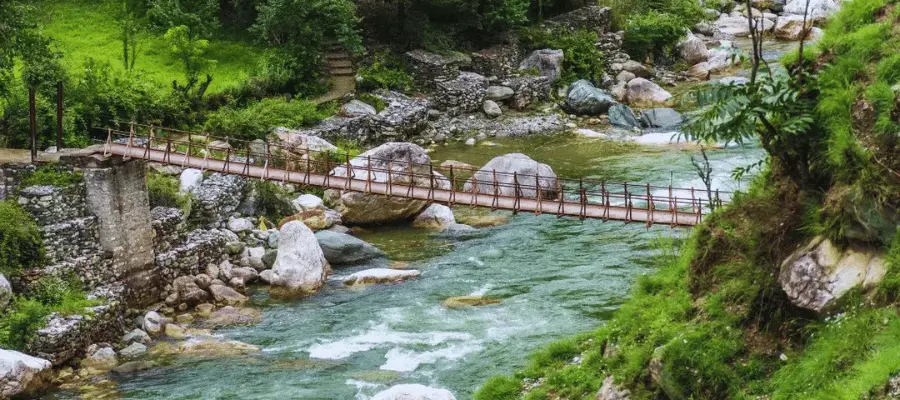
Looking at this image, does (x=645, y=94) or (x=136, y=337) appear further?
(x=645, y=94)

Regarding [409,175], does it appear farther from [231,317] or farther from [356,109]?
[356,109]

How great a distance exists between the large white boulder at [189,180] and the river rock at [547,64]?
1845cm

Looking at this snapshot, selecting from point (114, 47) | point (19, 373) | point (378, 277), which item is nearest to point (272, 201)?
point (378, 277)

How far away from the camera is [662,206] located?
25.6 meters

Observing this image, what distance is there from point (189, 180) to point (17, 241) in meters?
6.34

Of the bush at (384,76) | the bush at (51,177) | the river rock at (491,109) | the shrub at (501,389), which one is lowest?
the shrub at (501,389)

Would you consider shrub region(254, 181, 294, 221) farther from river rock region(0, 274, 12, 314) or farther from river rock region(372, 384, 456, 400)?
river rock region(372, 384, 456, 400)

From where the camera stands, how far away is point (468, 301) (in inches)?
823

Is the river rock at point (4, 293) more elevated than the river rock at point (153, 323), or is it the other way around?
the river rock at point (4, 293)

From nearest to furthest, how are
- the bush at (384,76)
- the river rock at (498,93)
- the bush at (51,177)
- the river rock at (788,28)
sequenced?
the bush at (51,177) < the bush at (384,76) < the river rock at (498,93) < the river rock at (788,28)

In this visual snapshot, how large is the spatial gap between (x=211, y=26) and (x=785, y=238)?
3096 centimetres

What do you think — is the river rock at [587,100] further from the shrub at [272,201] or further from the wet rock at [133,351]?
the wet rock at [133,351]

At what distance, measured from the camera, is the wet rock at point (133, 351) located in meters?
19.2

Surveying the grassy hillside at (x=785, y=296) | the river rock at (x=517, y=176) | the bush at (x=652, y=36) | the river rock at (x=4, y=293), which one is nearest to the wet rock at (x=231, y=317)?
the river rock at (x=4, y=293)
